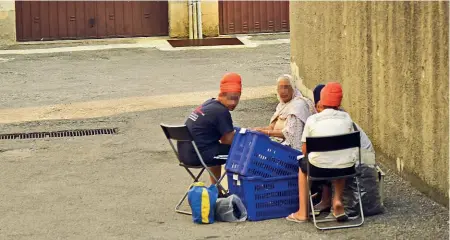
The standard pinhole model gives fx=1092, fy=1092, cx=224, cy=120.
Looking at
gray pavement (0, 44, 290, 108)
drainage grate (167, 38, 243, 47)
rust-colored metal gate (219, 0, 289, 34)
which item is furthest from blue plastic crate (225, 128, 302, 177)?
rust-colored metal gate (219, 0, 289, 34)

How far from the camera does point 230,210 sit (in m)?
9.05

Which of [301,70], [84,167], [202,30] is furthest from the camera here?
[202,30]

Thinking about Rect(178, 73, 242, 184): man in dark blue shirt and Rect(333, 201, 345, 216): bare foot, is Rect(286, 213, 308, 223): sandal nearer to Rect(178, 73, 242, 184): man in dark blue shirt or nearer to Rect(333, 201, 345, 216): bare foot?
Rect(333, 201, 345, 216): bare foot

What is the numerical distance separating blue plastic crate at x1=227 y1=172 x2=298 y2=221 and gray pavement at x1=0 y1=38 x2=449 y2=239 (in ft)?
0.40

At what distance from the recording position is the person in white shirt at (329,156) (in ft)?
28.4

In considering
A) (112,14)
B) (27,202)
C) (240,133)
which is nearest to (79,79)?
(112,14)

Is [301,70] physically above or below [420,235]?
above

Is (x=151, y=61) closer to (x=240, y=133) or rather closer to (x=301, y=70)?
(x=301, y=70)

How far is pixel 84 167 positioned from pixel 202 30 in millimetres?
12069

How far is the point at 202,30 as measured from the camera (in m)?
23.4

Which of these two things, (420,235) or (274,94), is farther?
(274,94)

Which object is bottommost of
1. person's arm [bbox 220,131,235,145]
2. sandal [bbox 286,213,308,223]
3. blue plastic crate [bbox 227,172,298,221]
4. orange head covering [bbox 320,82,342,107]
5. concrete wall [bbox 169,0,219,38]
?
sandal [bbox 286,213,308,223]

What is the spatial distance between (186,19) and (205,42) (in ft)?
3.67

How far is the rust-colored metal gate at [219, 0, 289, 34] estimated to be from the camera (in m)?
23.8
